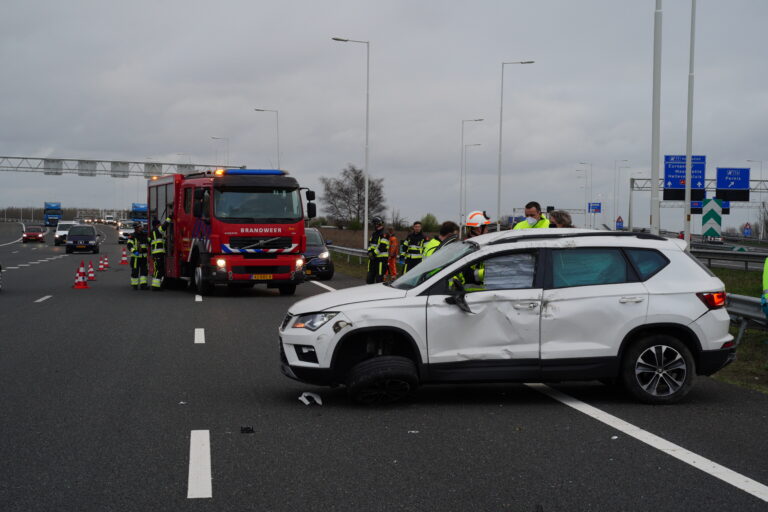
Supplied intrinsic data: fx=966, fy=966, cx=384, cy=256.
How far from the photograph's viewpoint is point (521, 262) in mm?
8648

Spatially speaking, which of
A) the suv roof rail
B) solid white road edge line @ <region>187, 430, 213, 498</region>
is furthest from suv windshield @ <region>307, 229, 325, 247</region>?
solid white road edge line @ <region>187, 430, 213, 498</region>

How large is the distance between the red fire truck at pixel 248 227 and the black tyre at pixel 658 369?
524 inches

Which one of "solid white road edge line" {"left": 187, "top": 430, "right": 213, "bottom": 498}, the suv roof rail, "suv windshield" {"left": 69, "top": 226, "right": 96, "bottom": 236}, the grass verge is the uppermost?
the suv roof rail

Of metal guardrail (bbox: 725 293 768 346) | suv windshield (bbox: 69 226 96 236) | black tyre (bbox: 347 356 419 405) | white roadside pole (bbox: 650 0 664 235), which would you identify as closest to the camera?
black tyre (bbox: 347 356 419 405)

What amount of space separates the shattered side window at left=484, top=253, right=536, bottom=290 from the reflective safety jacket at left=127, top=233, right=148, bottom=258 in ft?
53.7

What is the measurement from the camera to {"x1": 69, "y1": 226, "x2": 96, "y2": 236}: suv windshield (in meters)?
53.7

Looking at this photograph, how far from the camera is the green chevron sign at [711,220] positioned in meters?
31.6

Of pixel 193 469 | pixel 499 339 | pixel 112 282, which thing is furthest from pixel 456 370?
pixel 112 282

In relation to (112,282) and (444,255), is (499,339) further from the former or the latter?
(112,282)

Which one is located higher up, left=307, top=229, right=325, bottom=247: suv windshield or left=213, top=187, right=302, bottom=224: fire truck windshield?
left=213, top=187, right=302, bottom=224: fire truck windshield

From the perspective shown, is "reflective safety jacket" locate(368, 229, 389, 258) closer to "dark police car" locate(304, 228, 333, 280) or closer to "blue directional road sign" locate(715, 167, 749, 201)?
"dark police car" locate(304, 228, 333, 280)

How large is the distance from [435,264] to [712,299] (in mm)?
2522

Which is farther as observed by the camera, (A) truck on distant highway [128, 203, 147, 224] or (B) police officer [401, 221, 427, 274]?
(A) truck on distant highway [128, 203, 147, 224]

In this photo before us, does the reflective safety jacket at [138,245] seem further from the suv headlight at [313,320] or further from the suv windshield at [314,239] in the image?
the suv headlight at [313,320]
